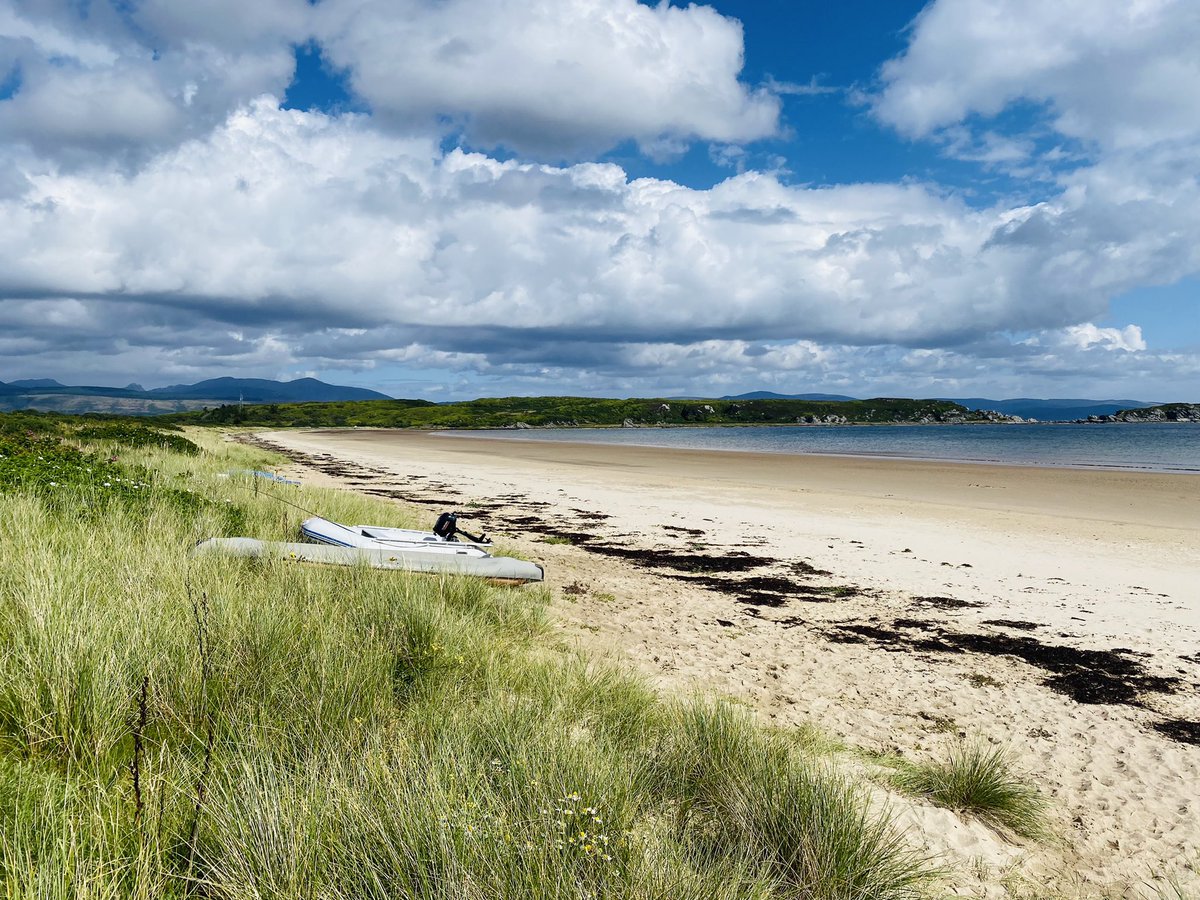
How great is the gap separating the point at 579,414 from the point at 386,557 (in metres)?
155

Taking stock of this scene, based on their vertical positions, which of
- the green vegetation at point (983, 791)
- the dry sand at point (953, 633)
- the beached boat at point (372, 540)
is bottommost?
the dry sand at point (953, 633)

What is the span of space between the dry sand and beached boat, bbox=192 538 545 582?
905 millimetres

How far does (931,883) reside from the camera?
10.5ft

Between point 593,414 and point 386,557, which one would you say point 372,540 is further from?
point 593,414

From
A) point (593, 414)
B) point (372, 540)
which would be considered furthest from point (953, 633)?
point (593, 414)

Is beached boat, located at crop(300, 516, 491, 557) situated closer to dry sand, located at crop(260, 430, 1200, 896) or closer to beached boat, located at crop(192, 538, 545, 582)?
beached boat, located at crop(192, 538, 545, 582)

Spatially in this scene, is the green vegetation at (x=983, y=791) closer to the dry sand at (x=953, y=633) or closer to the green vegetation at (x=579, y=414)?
the dry sand at (x=953, y=633)

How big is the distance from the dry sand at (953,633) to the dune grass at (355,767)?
43.4 inches

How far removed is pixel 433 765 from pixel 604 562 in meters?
8.92

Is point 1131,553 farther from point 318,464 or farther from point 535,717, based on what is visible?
point 318,464

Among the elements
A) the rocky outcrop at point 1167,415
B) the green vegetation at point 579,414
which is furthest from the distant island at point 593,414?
the rocky outcrop at point 1167,415

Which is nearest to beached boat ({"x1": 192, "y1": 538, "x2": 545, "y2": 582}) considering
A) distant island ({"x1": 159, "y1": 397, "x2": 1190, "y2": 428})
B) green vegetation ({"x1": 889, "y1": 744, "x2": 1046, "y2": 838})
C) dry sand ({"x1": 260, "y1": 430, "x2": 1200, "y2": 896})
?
dry sand ({"x1": 260, "y1": 430, "x2": 1200, "y2": 896})

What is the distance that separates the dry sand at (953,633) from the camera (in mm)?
4137

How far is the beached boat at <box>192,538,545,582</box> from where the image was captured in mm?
7094
